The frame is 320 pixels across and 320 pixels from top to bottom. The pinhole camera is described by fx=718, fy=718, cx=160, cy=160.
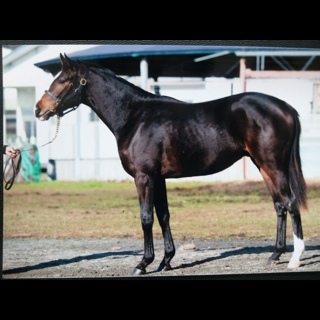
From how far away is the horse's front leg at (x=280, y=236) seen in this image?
5.69m

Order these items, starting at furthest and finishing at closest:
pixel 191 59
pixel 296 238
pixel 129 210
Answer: pixel 191 59 → pixel 129 210 → pixel 296 238

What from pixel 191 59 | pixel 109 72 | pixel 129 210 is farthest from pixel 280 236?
pixel 109 72

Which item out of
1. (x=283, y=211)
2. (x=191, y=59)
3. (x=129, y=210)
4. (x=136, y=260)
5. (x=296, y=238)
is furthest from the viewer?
(x=191, y=59)

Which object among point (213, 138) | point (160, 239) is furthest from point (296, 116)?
point (160, 239)

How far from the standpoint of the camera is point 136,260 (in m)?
5.84

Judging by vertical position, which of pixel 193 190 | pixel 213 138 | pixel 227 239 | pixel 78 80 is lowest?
pixel 227 239

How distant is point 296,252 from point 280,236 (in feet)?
0.69

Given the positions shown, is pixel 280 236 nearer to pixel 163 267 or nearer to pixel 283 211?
pixel 283 211

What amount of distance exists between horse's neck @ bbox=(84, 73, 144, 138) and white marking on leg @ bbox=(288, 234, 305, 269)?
163cm

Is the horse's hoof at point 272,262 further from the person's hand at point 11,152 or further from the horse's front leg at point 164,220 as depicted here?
the person's hand at point 11,152

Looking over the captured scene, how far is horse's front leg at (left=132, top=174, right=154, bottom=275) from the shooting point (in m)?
5.53
